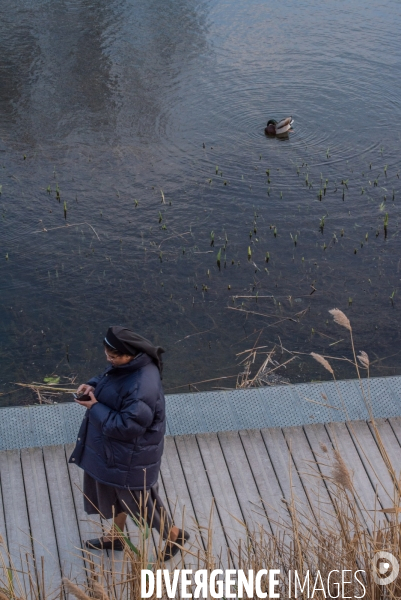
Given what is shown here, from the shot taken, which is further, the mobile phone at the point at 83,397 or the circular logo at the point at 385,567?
the mobile phone at the point at 83,397

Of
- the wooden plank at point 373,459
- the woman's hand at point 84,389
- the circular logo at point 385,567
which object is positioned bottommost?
the wooden plank at point 373,459

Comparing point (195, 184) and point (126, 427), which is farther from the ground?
point (195, 184)

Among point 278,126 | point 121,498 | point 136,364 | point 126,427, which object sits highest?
point 278,126

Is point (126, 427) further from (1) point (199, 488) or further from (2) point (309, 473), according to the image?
(2) point (309, 473)

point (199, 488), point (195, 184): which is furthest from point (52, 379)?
point (195, 184)

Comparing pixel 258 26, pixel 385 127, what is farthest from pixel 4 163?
pixel 258 26

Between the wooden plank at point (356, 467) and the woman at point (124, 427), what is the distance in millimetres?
1274

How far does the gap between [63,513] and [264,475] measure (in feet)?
4.35

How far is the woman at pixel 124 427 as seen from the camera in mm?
4039

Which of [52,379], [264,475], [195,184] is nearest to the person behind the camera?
[264,475]

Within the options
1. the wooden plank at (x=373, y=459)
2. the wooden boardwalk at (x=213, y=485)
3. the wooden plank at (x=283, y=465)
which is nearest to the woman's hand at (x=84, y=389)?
the wooden boardwalk at (x=213, y=485)

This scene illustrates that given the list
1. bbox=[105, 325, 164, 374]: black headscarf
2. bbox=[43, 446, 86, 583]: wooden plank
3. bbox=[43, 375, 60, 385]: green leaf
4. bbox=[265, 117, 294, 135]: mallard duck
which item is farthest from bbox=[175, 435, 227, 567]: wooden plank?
bbox=[265, 117, 294, 135]: mallard duck

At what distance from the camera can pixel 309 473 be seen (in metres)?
5.15

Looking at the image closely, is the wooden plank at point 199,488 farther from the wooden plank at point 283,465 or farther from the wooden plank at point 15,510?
the wooden plank at point 15,510
